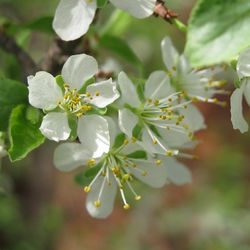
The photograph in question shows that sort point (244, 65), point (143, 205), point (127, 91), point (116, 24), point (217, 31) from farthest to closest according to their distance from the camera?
point (143, 205), point (116, 24), point (127, 91), point (244, 65), point (217, 31)

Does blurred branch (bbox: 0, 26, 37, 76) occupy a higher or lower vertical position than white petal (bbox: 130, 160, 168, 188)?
higher

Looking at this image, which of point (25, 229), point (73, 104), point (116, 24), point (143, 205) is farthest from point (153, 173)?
point (143, 205)

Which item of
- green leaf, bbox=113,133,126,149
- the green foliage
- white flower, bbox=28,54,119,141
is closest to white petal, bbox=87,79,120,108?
white flower, bbox=28,54,119,141

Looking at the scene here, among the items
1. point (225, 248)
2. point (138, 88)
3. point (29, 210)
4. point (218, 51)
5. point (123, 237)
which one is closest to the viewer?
point (218, 51)

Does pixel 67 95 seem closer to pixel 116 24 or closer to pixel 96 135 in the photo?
pixel 96 135

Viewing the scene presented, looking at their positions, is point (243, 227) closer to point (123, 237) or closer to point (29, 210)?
point (123, 237)

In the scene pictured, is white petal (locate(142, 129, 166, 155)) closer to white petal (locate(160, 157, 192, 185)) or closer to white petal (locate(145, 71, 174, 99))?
white petal (locate(145, 71, 174, 99))

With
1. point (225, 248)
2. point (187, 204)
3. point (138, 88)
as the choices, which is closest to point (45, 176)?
point (187, 204)
